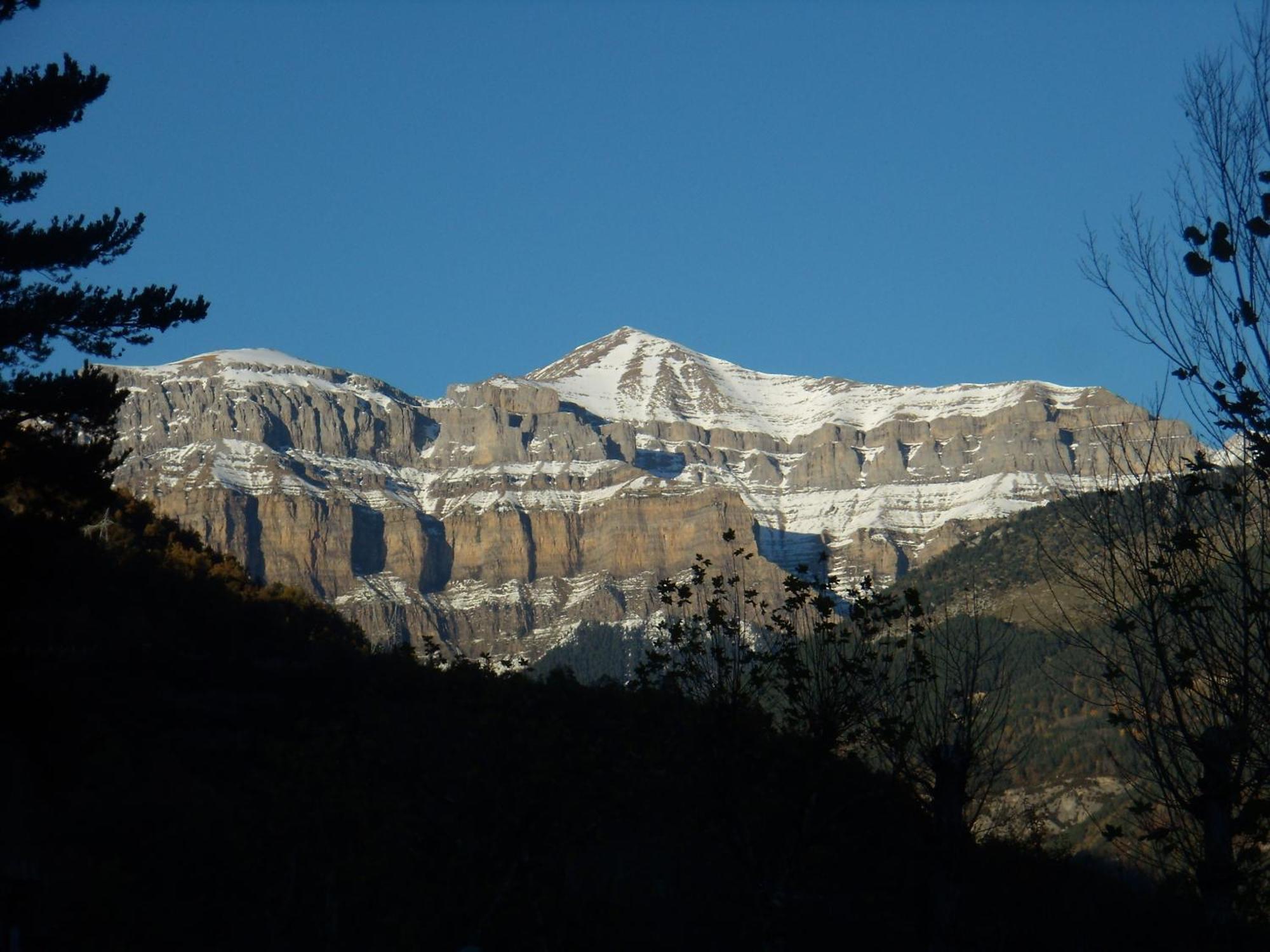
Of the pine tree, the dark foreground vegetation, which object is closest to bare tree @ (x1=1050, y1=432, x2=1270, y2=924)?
the dark foreground vegetation

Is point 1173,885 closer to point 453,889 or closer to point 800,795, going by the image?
point 800,795

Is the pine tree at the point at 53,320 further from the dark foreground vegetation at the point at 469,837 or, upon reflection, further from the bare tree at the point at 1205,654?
the bare tree at the point at 1205,654

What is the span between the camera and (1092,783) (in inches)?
2884

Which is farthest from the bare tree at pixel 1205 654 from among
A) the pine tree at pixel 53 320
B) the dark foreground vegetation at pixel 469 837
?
the pine tree at pixel 53 320

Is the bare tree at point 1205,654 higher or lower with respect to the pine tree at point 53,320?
lower

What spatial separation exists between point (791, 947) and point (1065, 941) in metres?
6.53

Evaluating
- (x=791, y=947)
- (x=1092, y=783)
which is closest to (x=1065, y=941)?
(x=791, y=947)

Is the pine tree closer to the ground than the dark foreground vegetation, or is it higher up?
higher up

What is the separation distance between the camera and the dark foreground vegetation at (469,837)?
76.2 ft

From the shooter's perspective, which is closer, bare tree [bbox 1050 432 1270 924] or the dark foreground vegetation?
bare tree [bbox 1050 432 1270 924]

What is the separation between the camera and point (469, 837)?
2667 cm

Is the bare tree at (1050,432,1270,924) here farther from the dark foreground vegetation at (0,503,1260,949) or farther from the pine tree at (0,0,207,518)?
the pine tree at (0,0,207,518)

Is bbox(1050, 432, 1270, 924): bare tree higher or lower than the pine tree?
lower

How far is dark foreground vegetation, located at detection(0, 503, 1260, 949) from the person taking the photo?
76.2 ft
